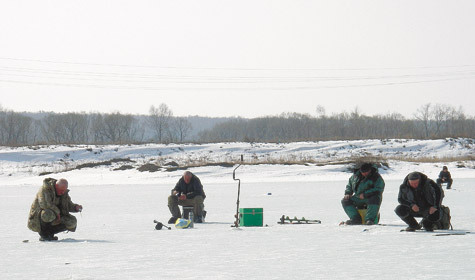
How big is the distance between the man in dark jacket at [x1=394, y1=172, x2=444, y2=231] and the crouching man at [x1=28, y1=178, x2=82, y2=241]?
581 cm

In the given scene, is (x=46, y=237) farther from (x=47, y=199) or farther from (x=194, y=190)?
(x=194, y=190)

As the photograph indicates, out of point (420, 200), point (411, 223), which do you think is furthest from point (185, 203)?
point (420, 200)

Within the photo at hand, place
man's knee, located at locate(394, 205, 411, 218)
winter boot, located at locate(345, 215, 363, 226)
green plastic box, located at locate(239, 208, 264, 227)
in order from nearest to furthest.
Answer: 1. man's knee, located at locate(394, 205, 411, 218)
2. winter boot, located at locate(345, 215, 363, 226)
3. green plastic box, located at locate(239, 208, 264, 227)

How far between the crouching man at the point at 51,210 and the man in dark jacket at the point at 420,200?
5.81 meters

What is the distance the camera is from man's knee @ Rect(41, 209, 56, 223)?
39.4 ft

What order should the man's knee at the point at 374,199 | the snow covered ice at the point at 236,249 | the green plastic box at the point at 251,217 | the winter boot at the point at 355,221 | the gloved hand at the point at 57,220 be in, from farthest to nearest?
the green plastic box at the point at 251,217, the winter boot at the point at 355,221, the man's knee at the point at 374,199, the gloved hand at the point at 57,220, the snow covered ice at the point at 236,249

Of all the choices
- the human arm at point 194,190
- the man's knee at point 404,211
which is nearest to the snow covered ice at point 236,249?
the man's knee at point 404,211

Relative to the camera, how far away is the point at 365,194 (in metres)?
13.9

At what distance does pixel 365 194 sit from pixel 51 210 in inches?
236

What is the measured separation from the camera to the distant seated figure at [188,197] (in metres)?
15.9

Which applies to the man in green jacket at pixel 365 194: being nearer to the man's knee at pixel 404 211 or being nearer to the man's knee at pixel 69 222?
the man's knee at pixel 404 211

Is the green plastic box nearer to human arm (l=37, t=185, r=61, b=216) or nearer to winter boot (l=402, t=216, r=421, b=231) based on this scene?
winter boot (l=402, t=216, r=421, b=231)

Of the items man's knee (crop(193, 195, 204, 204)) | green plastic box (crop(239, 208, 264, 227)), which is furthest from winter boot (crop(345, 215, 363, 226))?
man's knee (crop(193, 195, 204, 204))

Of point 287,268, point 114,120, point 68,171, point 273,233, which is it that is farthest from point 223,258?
point 114,120
